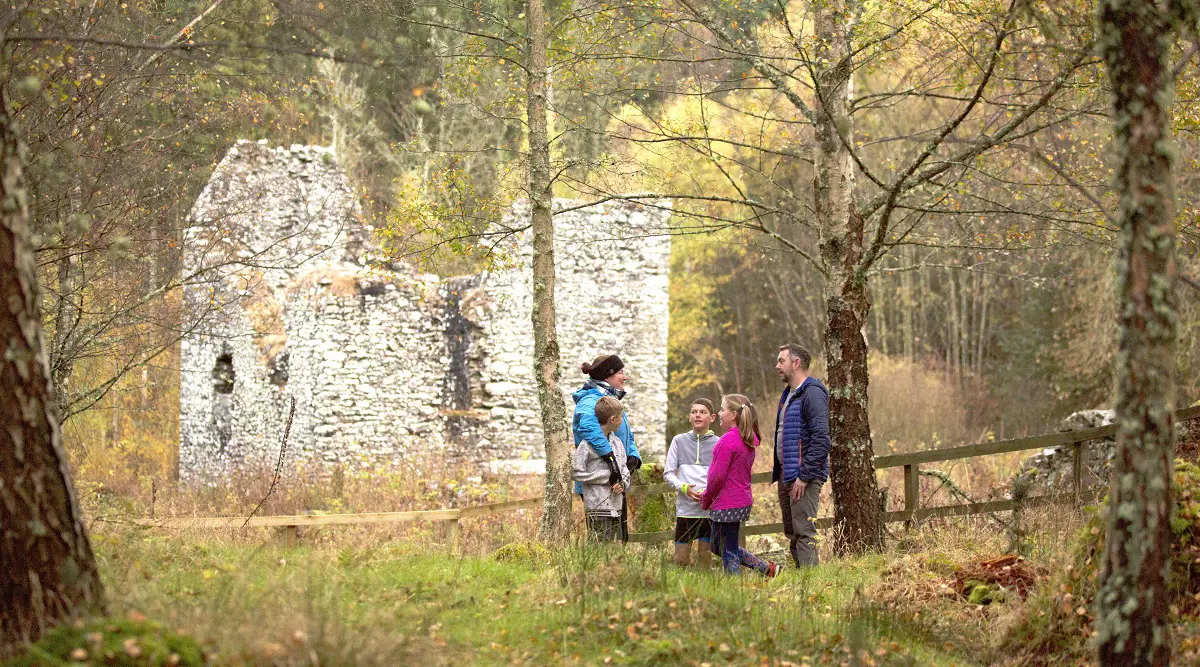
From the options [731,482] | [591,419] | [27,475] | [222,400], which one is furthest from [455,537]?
[222,400]

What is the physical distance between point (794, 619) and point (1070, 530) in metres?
2.84

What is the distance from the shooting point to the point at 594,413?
7.95m

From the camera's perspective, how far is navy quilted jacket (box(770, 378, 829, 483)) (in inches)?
291

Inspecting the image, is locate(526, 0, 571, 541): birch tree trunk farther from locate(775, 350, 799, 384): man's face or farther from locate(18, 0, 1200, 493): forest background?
locate(775, 350, 799, 384): man's face

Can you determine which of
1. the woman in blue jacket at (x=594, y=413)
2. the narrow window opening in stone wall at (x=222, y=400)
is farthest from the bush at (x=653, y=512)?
the narrow window opening in stone wall at (x=222, y=400)

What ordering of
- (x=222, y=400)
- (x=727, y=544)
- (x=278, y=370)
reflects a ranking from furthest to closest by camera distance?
(x=222, y=400), (x=278, y=370), (x=727, y=544)

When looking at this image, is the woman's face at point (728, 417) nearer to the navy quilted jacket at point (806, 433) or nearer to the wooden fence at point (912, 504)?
the navy quilted jacket at point (806, 433)

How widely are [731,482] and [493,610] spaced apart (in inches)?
89.2

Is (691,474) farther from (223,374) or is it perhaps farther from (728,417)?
(223,374)

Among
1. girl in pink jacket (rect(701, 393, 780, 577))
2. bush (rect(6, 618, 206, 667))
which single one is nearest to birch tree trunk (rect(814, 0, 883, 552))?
girl in pink jacket (rect(701, 393, 780, 577))

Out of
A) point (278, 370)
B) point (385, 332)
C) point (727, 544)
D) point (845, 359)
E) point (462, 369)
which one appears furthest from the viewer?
point (278, 370)

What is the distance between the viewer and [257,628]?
3.87 meters

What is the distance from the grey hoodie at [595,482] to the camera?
789 cm

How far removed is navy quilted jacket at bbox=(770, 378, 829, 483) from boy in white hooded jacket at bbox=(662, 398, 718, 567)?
20.6 inches
